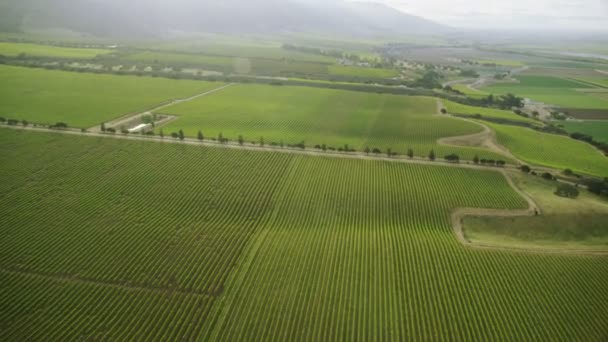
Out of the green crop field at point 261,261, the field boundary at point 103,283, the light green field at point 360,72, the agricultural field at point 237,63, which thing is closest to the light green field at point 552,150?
the green crop field at point 261,261

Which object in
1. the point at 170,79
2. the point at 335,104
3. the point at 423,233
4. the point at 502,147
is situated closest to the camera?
the point at 423,233

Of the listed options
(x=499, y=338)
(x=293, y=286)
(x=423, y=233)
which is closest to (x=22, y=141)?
(x=293, y=286)

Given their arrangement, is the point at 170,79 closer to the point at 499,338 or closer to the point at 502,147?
the point at 502,147

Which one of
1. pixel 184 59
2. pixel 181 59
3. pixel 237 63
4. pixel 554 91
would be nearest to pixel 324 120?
pixel 237 63

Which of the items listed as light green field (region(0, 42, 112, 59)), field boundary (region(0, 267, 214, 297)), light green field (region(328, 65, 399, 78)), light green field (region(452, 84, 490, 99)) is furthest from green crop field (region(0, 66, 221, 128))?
light green field (region(452, 84, 490, 99))

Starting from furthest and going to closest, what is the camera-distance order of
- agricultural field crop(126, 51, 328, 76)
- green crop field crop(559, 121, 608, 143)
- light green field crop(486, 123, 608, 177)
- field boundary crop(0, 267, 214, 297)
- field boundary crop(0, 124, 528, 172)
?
agricultural field crop(126, 51, 328, 76) → green crop field crop(559, 121, 608, 143) → light green field crop(486, 123, 608, 177) → field boundary crop(0, 124, 528, 172) → field boundary crop(0, 267, 214, 297)

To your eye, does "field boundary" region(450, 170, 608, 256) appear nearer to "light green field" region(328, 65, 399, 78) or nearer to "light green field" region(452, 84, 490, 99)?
"light green field" region(452, 84, 490, 99)
